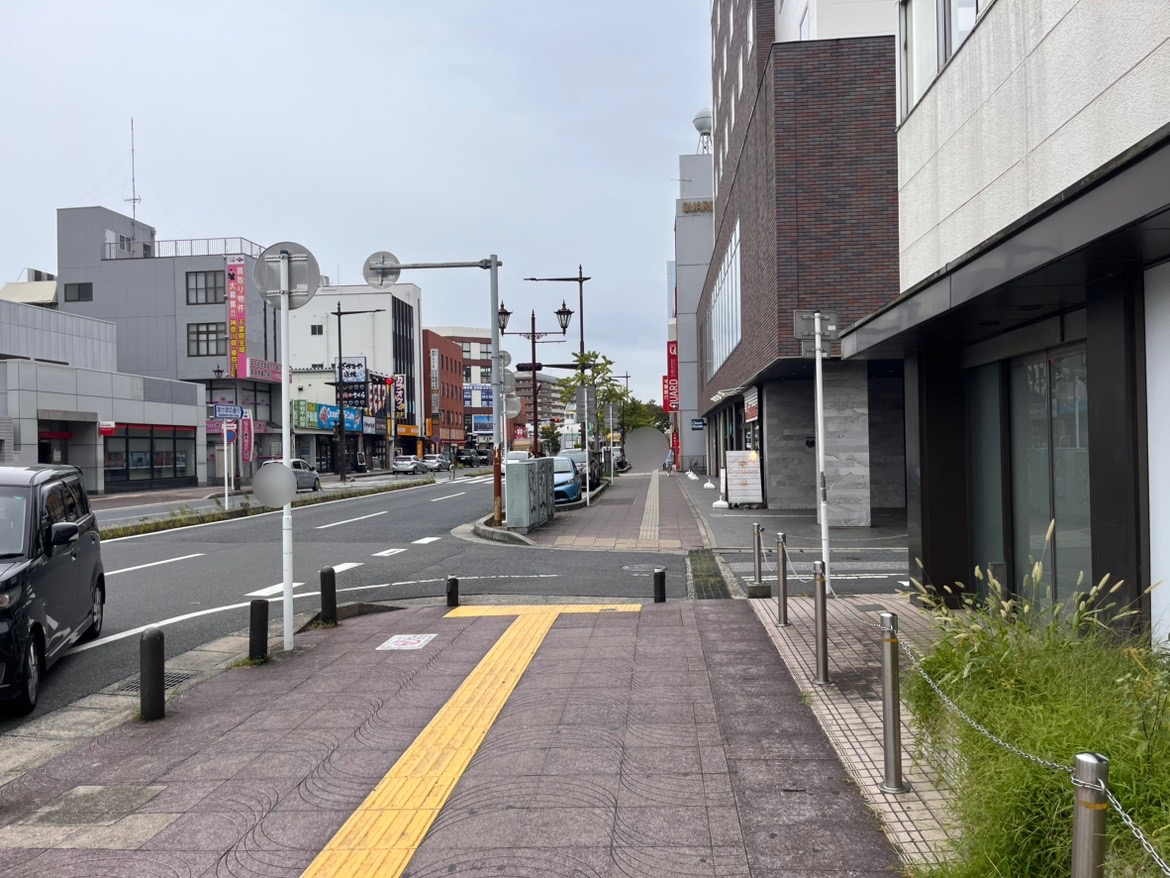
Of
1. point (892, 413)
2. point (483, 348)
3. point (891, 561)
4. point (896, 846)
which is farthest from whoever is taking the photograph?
point (483, 348)

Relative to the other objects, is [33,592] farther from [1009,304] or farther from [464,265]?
[464,265]

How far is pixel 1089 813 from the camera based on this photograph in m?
2.65

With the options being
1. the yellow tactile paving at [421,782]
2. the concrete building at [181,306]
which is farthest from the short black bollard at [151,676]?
the concrete building at [181,306]

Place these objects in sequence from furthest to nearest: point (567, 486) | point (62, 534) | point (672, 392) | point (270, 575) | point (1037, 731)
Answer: point (672, 392) → point (567, 486) → point (270, 575) → point (62, 534) → point (1037, 731)

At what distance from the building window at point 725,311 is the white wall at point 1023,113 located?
19250 millimetres

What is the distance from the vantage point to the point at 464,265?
21.0m

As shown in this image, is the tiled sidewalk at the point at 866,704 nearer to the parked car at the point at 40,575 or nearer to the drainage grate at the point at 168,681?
the drainage grate at the point at 168,681

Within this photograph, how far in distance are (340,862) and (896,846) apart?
2.43 metres

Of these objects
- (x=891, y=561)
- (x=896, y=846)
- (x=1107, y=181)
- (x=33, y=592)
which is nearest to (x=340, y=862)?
(x=896, y=846)

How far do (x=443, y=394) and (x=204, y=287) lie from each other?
2131 inches

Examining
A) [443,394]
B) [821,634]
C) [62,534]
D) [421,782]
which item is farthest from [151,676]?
[443,394]

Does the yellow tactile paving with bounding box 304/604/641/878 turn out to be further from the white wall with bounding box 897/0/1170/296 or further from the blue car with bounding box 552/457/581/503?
the blue car with bounding box 552/457/581/503

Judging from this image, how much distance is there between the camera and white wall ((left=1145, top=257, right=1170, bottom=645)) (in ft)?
20.0

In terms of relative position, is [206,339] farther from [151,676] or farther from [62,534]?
[151,676]
